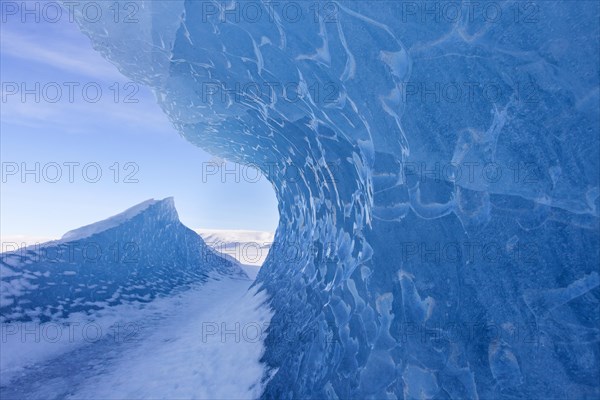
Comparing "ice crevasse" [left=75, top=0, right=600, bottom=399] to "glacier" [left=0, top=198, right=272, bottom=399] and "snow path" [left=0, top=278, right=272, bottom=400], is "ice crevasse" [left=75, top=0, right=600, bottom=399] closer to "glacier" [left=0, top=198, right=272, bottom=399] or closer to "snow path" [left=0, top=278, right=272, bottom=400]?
"snow path" [left=0, top=278, right=272, bottom=400]

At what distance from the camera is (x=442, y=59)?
3.48 metres

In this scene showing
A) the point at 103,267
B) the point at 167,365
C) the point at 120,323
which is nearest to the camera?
the point at 167,365

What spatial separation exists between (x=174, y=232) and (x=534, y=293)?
13.5 metres

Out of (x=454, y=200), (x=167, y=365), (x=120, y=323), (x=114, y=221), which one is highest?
(x=454, y=200)

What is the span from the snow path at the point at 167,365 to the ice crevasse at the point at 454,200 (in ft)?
2.63

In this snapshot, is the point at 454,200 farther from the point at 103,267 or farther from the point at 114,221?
the point at 114,221

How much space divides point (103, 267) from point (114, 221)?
1872mm

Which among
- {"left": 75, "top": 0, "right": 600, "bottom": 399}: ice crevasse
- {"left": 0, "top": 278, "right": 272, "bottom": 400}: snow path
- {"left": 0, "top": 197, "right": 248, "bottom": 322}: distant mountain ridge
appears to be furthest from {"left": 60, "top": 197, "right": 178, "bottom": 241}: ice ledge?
{"left": 75, "top": 0, "right": 600, "bottom": 399}: ice crevasse

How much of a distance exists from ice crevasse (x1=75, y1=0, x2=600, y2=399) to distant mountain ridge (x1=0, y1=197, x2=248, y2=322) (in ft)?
18.5

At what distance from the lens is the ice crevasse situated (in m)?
2.95

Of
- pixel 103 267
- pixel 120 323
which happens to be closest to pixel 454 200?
pixel 120 323

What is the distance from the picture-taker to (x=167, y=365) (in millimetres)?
5953

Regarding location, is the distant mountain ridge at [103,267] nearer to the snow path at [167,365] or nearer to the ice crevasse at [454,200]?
the snow path at [167,365]

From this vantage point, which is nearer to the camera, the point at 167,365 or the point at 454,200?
the point at 454,200
